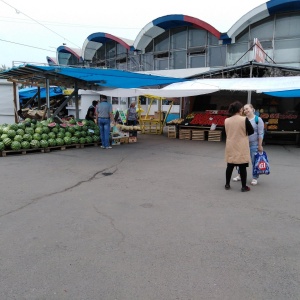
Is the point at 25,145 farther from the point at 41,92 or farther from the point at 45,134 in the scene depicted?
the point at 41,92

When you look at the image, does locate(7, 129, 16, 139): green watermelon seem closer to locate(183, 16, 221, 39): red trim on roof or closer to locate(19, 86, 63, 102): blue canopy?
locate(19, 86, 63, 102): blue canopy

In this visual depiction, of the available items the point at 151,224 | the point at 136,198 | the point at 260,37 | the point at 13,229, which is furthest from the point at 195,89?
the point at 260,37

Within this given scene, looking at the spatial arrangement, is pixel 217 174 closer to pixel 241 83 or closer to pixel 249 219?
pixel 249 219

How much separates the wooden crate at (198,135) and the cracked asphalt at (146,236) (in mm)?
6231

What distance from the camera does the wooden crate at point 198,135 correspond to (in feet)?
42.2

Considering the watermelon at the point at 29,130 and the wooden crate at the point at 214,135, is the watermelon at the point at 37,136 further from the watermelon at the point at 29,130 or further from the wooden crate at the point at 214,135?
the wooden crate at the point at 214,135

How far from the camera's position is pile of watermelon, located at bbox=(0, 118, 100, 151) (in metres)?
8.62

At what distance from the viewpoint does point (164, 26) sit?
20.6m

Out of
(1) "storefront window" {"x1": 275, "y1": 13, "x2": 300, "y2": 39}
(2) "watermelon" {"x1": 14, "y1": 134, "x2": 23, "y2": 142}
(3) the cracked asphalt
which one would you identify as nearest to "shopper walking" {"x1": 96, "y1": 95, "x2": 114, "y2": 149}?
(2) "watermelon" {"x1": 14, "y1": 134, "x2": 23, "y2": 142}

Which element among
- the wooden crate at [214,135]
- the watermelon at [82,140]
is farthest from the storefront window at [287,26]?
the watermelon at [82,140]

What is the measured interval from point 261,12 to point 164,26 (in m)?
6.78

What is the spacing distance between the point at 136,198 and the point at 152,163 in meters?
2.94

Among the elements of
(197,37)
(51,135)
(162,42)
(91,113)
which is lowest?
(51,135)

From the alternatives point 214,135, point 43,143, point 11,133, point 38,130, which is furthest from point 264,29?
point 11,133
